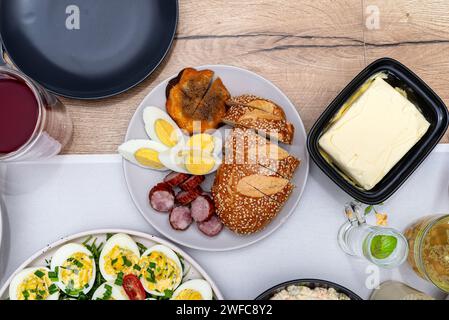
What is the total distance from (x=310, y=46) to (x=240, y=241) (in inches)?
20.2

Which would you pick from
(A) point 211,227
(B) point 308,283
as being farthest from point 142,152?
(B) point 308,283

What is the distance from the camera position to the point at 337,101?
3.37 feet

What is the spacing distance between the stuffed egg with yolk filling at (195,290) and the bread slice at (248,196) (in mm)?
143

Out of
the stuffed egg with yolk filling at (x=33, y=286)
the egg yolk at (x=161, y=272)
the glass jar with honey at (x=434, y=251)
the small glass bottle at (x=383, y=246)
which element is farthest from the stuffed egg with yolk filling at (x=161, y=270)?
the glass jar with honey at (x=434, y=251)

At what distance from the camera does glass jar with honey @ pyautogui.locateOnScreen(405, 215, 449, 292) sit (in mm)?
1062

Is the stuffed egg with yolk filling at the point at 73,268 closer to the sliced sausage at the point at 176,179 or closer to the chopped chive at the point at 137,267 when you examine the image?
the chopped chive at the point at 137,267

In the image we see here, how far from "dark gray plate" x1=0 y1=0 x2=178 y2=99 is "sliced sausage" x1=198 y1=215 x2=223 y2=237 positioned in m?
0.39

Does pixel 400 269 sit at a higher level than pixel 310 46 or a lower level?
lower

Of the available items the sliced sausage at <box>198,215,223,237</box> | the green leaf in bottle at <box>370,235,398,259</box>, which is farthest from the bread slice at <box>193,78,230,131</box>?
the green leaf in bottle at <box>370,235,398,259</box>

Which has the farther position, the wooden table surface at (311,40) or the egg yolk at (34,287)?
the wooden table surface at (311,40)

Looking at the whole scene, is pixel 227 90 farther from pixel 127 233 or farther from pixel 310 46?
pixel 127 233

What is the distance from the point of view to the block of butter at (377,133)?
101 cm

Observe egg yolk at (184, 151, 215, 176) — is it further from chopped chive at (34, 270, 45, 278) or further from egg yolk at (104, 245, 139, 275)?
chopped chive at (34, 270, 45, 278)

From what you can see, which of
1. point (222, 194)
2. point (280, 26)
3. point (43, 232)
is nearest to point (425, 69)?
point (280, 26)
